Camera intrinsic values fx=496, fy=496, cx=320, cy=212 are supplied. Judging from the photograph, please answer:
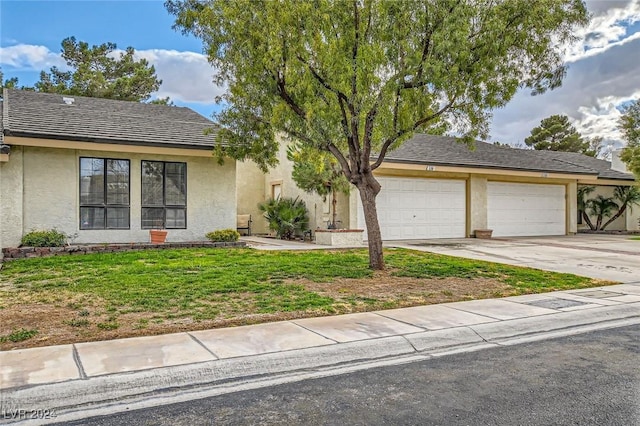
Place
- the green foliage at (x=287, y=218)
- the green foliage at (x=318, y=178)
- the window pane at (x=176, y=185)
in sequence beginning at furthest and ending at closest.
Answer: the green foliage at (x=287, y=218) < the green foliage at (x=318, y=178) < the window pane at (x=176, y=185)

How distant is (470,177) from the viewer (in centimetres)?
2072

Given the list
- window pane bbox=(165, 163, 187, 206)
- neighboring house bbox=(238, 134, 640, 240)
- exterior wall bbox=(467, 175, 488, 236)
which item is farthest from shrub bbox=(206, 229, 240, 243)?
exterior wall bbox=(467, 175, 488, 236)

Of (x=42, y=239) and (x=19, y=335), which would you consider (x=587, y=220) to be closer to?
(x=42, y=239)

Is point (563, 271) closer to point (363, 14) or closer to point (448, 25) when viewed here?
point (448, 25)

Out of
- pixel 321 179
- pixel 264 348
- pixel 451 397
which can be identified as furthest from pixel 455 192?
pixel 451 397

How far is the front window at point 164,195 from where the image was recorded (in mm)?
14945

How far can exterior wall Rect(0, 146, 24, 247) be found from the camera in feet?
42.0

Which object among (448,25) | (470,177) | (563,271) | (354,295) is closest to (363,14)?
(448,25)

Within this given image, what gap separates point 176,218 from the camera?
605 inches

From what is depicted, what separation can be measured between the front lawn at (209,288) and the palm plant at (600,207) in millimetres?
16950

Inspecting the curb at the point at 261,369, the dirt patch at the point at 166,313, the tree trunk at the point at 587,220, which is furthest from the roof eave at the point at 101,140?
the tree trunk at the point at 587,220

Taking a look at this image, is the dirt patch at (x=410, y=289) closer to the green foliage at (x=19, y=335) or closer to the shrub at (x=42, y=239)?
the green foliage at (x=19, y=335)

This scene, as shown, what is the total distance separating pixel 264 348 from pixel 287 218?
13848mm

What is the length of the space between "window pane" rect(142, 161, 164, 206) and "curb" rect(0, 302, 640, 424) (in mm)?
11019
